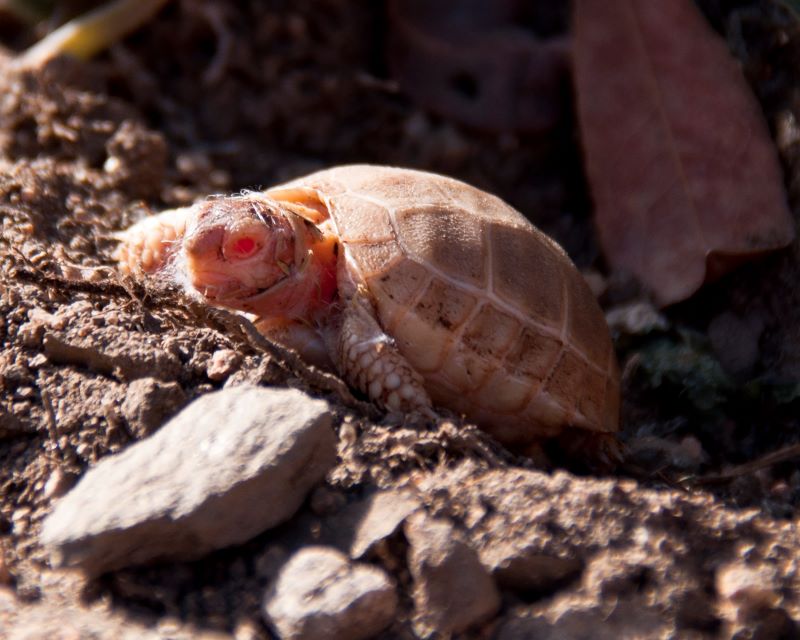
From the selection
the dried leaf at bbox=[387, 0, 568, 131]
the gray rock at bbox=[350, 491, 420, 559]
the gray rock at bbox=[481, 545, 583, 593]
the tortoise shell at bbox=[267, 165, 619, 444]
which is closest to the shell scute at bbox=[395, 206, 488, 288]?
the tortoise shell at bbox=[267, 165, 619, 444]

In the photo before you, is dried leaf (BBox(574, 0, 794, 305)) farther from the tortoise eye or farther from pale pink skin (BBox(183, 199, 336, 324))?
the tortoise eye

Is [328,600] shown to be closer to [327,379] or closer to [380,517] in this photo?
[380,517]

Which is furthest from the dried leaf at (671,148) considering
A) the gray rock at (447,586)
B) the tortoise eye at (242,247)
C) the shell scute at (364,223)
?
the gray rock at (447,586)

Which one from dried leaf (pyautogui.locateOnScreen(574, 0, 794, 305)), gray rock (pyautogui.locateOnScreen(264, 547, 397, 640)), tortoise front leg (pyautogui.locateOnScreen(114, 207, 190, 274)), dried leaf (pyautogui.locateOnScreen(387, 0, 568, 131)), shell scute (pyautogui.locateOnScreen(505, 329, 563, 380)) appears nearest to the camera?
gray rock (pyautogui.locateOnScreen(264, 547, 397, 640))

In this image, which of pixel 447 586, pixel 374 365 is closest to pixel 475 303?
pixel 374 365

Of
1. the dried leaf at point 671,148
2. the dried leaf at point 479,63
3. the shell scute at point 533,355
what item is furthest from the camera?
the dried leaf at point 479,63

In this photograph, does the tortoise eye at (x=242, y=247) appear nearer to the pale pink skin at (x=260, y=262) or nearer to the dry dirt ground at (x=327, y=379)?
the pale pink skin at (x=260, y=262)
